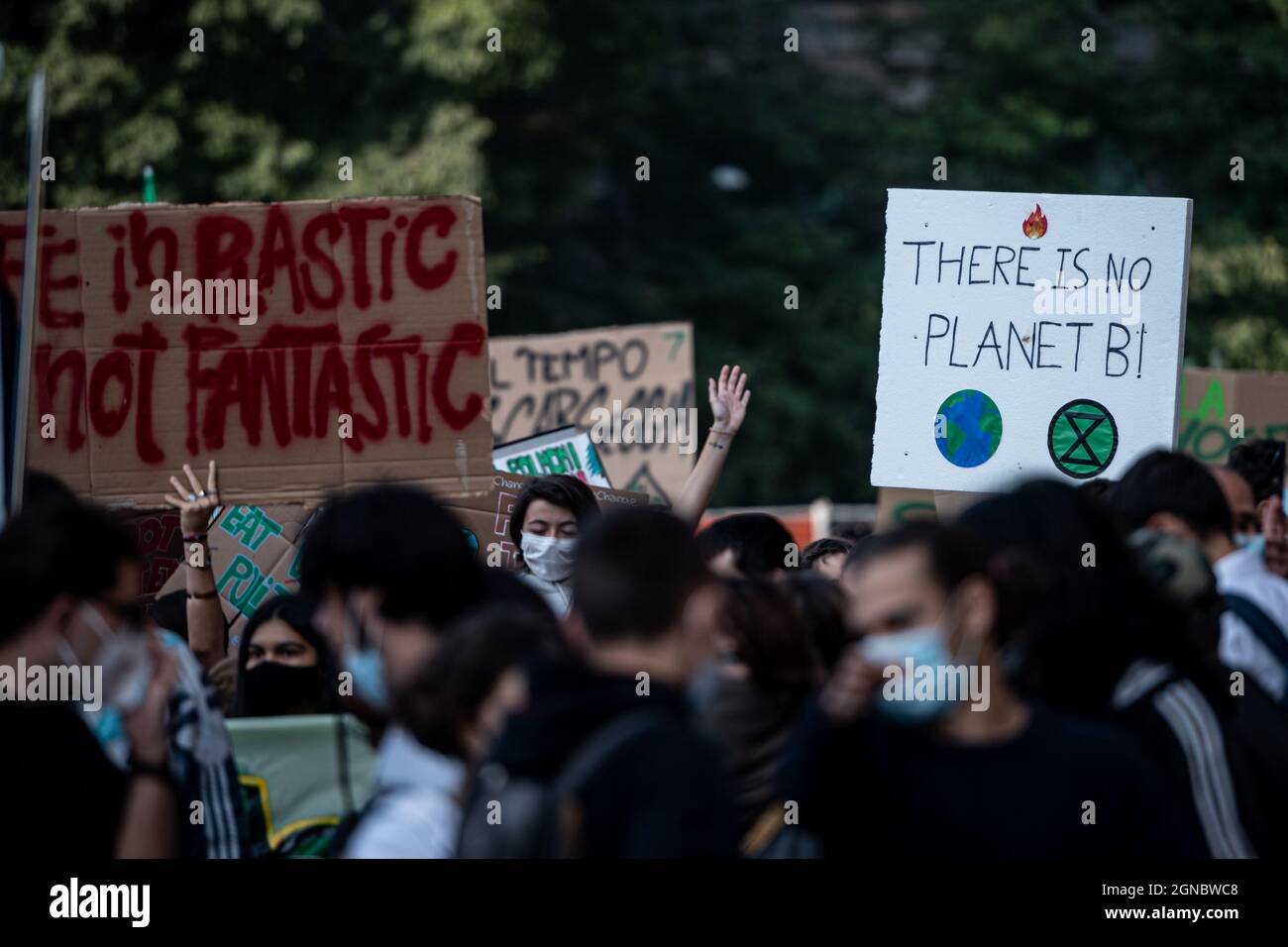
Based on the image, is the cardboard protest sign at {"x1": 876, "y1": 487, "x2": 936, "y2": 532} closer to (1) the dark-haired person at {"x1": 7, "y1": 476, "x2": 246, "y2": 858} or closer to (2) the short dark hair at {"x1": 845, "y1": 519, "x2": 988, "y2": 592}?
(1) the dark-haired person at {"x1": 7, "y1": 476, "x2": 246, "y2": 858}

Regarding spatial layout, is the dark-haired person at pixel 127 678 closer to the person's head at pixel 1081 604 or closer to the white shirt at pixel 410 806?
the white shirt at pixel 410 806

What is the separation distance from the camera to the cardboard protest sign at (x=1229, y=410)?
975 centimetres

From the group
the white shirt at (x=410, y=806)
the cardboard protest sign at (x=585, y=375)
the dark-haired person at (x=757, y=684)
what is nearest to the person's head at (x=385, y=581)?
the white shirt at (x=410, y=806)

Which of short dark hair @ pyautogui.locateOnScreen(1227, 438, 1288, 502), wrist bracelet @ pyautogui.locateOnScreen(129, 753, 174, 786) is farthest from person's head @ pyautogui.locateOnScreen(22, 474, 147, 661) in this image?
short dark hair @ pyautogui.locateOnScreen(1227, 438, 1288, 502)

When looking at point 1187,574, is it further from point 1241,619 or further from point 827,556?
point 827,556

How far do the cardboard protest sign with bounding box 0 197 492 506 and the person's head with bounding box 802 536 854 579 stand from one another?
1.05 metres

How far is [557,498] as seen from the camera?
5.46 m

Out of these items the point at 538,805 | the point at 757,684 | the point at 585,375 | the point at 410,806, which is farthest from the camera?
the point at 585,375

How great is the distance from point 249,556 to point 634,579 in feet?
11.4

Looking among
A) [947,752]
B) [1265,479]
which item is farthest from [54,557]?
[1265,479]

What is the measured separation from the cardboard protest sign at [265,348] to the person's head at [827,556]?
1.05 meters

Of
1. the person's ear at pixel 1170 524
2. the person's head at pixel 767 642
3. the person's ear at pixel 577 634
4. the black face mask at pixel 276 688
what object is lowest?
the black face mask at pixel 276 688
